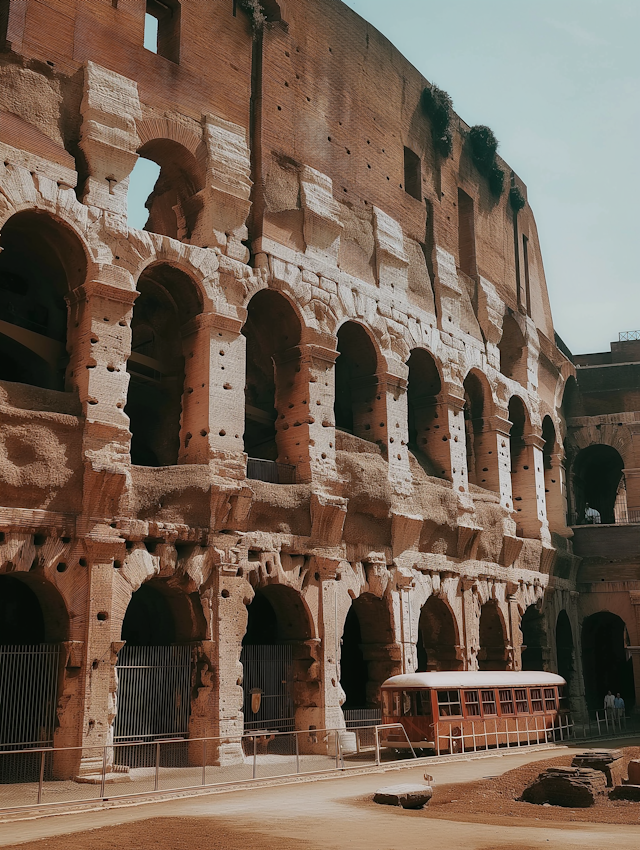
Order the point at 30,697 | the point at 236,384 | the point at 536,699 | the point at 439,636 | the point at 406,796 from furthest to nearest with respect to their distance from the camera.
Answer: the point at 439,636, the point at 536,699, the point at 236,384, the point at 30,697, the point at 406,796

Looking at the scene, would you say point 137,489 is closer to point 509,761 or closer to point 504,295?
point 509,761

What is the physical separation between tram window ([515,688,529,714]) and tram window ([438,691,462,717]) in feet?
8.12

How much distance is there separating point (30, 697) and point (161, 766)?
2119 millimetres

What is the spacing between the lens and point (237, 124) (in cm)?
1712

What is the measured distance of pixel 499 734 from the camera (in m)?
17.6

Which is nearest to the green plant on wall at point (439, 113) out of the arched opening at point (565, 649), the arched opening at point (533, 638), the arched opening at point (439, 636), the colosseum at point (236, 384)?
the colosseum at point (236, 384)

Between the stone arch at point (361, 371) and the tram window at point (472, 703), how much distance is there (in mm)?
5358

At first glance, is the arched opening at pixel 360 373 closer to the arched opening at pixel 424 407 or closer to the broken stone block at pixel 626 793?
the arched opening at pixel 424 407

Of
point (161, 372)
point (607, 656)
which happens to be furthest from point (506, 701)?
point (607, 656)

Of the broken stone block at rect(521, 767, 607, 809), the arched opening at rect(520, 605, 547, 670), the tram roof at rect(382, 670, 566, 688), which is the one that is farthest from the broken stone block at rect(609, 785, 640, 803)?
the arched opening at rect(520, 605, 547, 670)

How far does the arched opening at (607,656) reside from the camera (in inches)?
1163

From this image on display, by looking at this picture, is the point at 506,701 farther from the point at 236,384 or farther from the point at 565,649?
the point at 565,649

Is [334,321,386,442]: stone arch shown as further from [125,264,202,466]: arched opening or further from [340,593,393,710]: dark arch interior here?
[125,264,202,466]: arched opening

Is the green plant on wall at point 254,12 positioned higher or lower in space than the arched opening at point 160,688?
higher
